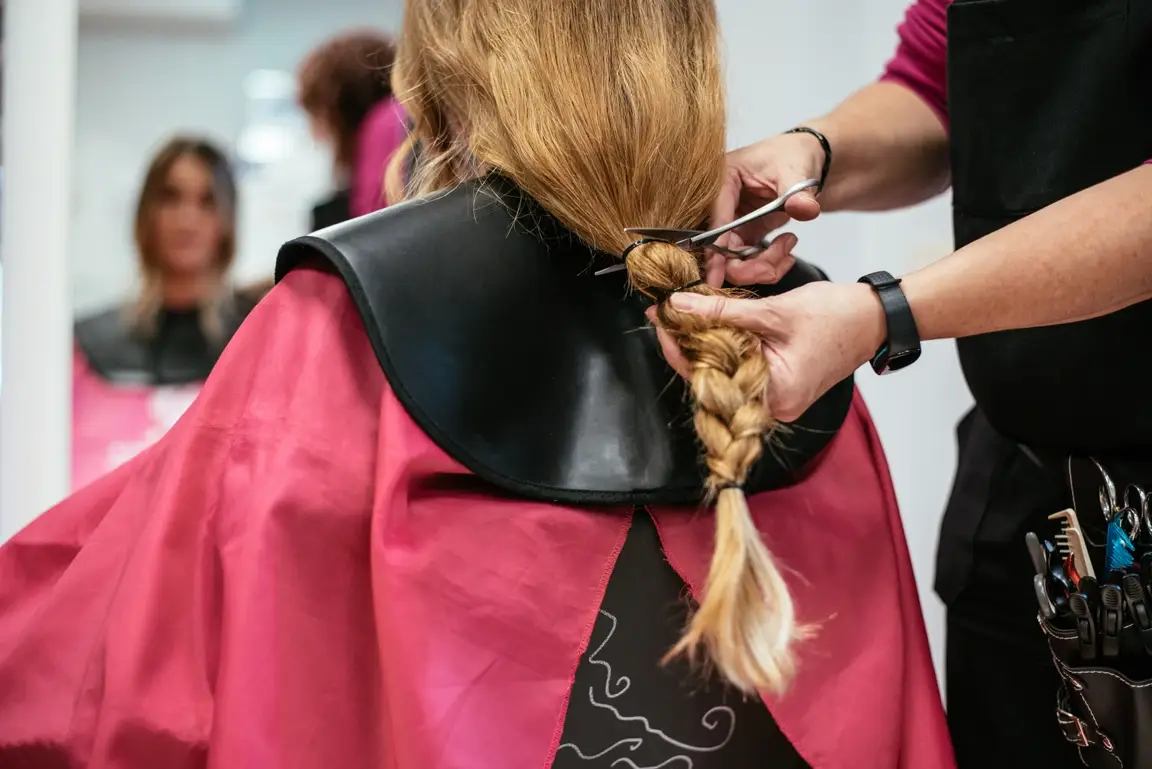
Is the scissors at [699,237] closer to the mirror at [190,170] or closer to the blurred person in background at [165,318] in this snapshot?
the mirror at [190,170]

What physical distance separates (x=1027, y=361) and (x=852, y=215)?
1.13 m

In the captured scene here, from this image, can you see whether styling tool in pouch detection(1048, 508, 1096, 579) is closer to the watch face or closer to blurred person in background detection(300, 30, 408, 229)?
the watch face

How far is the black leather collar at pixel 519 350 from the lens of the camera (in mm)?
800

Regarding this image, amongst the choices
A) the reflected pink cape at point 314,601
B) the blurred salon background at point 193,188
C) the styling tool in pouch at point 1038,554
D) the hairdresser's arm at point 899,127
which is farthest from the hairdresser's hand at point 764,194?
the blurred salon background at point 193,188

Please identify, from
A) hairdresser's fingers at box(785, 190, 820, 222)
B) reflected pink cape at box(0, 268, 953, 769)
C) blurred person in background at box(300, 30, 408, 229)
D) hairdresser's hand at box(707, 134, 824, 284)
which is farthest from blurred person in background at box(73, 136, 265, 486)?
hairdresser's fingers at box(785, 190, 820, 222)

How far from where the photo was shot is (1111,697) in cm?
94

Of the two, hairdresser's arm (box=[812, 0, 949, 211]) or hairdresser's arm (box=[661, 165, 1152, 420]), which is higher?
hairdresser's arm (box=[812, 0, 949, 211])

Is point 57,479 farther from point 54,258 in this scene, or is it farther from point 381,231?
point 381,231

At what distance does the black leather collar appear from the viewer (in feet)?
2.63

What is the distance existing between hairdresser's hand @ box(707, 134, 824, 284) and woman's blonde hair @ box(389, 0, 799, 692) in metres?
0.07

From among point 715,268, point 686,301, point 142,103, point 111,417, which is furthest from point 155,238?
point 686,301

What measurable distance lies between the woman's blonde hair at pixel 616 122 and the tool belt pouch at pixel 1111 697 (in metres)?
0.29

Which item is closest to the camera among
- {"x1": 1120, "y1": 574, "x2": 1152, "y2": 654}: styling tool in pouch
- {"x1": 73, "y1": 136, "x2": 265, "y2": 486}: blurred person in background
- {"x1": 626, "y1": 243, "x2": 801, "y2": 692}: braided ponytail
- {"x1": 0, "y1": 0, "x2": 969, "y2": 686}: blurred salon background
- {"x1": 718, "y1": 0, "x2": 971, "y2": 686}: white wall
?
{"x1": 626, "y1": 243, "x2": 801, "y2": 692}: braided ponytail

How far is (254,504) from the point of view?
0.78m
